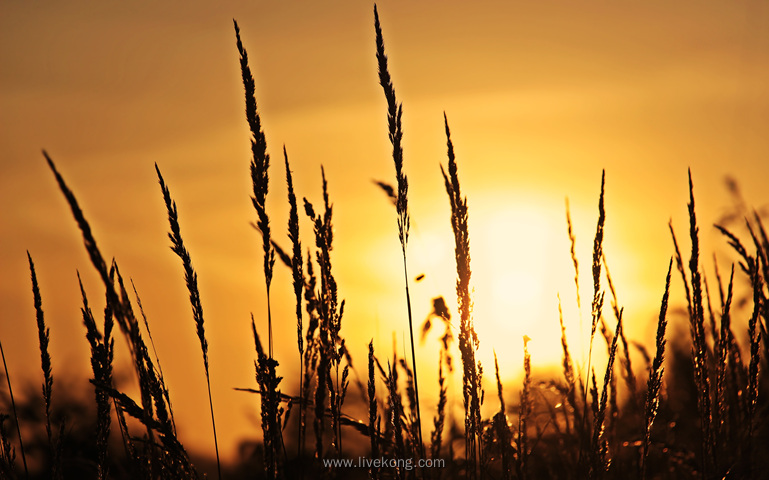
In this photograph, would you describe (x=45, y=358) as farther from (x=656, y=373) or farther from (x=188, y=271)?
(x=656, y=373)

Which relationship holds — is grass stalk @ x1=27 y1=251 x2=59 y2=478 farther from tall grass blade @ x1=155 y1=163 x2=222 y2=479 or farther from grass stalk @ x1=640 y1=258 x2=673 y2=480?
grass stalk @ x1=640 y1=258 x2=673 y2=480

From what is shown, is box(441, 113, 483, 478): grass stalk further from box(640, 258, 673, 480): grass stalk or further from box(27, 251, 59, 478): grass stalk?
box(27, 251, 59, 478): grass stalk

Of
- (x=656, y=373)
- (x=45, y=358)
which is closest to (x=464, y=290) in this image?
(x=656, y=373)

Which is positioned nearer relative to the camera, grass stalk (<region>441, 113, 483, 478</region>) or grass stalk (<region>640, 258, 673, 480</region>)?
grass stalk (<region>640, 258, 673, 480</region>)

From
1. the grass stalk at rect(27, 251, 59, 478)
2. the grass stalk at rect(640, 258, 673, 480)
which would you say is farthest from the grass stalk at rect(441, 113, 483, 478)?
the grass stalk at rect(27, 251, 59, 478)

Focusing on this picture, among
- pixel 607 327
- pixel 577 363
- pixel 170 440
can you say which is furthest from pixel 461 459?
pixel 170 440

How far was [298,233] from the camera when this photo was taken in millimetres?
2166

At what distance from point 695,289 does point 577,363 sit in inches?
25.7

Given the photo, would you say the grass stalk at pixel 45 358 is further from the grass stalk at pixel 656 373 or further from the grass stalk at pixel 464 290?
the grass stalk at pixel 656 373

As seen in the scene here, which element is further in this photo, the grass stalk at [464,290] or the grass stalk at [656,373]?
the grass stalk at [464,290]

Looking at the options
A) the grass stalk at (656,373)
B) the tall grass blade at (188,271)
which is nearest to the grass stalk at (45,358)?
the tall grass blade at (188,271)

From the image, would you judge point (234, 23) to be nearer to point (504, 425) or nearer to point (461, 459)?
point (504, 425)

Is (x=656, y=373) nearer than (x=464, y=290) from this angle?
Yes

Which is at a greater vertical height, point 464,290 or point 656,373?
point 464,290
